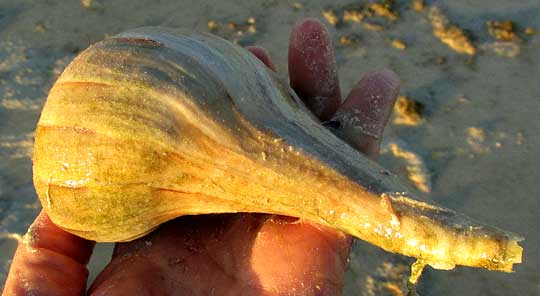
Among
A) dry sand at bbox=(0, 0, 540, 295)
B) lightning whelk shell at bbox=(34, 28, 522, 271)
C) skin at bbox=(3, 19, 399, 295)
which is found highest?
lightning whelk shell at bbox=(34, 28, 522, 271)

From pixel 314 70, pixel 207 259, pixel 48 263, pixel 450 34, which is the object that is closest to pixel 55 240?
pixel 48 263

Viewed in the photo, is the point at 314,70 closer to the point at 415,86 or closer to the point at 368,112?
the point at 368,112

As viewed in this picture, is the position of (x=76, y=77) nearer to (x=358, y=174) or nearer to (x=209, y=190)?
(x=209, y=190)

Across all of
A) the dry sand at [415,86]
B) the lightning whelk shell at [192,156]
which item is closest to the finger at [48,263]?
the lightning whelk shell at [192,156]

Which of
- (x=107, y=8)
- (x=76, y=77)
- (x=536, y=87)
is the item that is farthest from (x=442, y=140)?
(x=107, y=8)

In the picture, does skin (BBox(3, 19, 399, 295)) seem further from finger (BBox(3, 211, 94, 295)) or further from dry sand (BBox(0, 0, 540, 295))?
dry sand (BBox(0, 0, 540, 295))

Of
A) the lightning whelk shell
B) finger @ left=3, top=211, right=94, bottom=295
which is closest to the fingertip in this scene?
finger @ left=3, top=211, right=94, bottom=295
